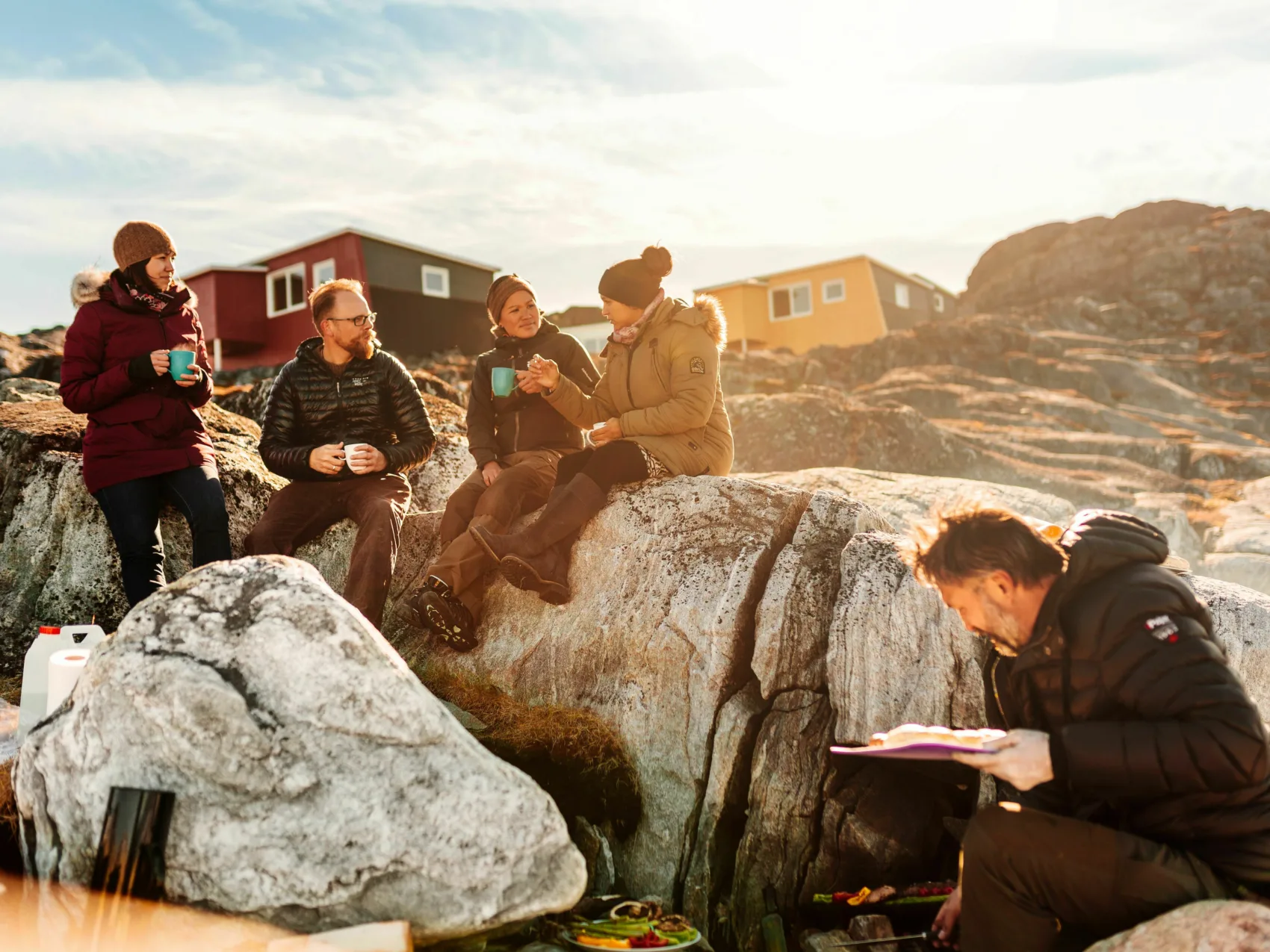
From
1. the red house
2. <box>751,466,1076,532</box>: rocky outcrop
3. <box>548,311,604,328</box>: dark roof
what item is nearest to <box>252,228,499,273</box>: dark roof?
the red house

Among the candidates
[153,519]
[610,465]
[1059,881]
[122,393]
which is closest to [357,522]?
[153,519]

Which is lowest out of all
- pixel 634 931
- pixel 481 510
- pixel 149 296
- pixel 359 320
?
pixel 634 931

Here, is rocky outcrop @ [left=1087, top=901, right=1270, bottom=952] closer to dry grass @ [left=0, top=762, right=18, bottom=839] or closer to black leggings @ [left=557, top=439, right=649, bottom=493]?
black leggings @ [left=557, top=439, right=649, bottom=493]

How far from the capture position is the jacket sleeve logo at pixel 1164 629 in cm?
326

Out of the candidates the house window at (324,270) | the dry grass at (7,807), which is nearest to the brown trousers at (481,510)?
the dry grass at (7,807)

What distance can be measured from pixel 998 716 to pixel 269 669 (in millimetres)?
3521

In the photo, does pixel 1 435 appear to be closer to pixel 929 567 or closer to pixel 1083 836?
pixel 929 567

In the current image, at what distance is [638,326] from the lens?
23.1 feet

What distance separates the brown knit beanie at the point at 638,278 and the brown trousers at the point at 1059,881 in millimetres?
4379

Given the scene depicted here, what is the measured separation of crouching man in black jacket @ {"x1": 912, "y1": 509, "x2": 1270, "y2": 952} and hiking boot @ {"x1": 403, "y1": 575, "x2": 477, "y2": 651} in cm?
363

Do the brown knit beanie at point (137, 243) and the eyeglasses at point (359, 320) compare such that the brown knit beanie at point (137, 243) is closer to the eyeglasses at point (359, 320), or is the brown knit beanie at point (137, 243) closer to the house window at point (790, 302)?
the eyeglasses at point (359, 320)

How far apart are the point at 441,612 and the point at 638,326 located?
2.50 metres

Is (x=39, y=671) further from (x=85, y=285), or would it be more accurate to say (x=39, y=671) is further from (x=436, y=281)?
(x=436, y=281)

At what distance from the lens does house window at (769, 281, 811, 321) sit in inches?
1827
